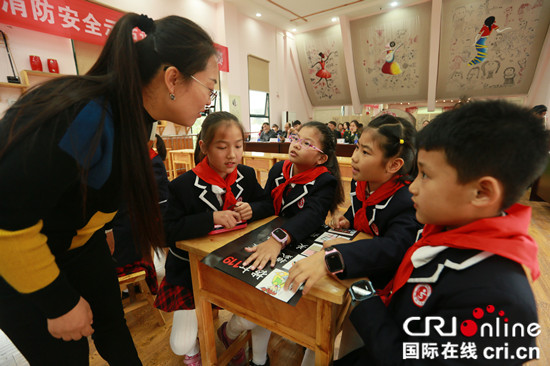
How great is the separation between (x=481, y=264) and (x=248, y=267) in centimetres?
59

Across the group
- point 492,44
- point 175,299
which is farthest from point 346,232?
point 492,44

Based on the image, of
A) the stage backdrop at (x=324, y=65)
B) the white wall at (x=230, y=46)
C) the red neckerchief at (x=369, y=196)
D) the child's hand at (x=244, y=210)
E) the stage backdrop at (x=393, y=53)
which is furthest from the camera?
the stage backdrop at (x=324, y=65)

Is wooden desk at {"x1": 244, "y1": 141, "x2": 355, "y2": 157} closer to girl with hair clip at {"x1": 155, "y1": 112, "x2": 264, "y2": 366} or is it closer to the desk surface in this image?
girl with hair clip at {"x1": 155, "y1": 112, "x2": 264, "y2": 366}

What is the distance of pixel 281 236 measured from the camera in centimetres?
94

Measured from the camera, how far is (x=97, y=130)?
57cm

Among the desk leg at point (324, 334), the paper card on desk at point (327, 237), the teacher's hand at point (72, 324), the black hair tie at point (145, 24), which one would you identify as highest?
the black hair tie at point (145, 24)

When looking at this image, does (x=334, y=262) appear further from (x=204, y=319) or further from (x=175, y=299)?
(x=175, y=299)

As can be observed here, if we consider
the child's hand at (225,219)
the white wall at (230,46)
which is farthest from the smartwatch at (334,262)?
the white wall at (230,46)

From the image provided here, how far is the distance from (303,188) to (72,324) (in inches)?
36.4

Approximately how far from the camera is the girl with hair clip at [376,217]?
0.76 metres

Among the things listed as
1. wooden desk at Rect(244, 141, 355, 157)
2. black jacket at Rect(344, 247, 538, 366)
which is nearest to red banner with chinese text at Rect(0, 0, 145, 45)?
wooden desk at Rect(244, 141, 355, 157)

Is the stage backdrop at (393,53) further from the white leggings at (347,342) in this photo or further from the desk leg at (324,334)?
the desk leg at (324,334)

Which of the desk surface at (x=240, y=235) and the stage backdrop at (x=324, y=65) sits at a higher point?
the stage backdrop at (x=324, y=65)

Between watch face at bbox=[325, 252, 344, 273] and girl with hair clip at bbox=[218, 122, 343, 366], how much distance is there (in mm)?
309
